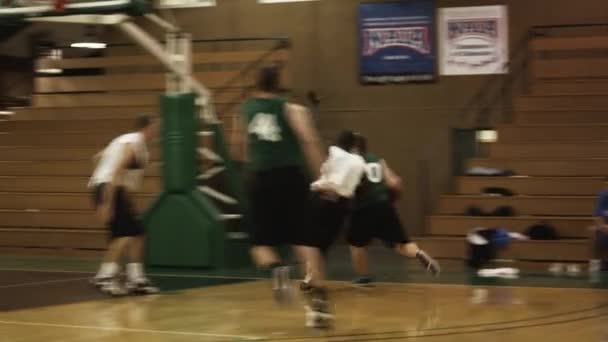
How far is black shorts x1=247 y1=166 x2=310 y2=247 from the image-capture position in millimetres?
8227

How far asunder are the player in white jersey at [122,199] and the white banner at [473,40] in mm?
8305

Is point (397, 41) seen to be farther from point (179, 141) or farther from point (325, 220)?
point (325, 220)

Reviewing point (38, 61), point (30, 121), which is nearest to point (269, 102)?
point (30, 121)

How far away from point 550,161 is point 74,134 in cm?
819

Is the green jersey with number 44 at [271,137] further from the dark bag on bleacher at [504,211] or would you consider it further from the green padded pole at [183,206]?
the dark bag on bleacher at [504,211]

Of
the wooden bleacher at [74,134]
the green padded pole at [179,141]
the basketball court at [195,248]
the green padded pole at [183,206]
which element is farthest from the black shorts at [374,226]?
the wooden bleacher at [74,134]

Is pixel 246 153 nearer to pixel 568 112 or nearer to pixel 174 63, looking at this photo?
pixel 174 63

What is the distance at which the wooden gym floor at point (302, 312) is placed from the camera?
26.9 feet

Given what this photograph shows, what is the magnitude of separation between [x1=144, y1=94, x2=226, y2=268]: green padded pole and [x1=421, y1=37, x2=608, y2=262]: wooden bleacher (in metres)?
2.99

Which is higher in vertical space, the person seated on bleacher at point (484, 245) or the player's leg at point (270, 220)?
the player's leg at point (270, 220)

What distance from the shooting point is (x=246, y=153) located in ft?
27.9

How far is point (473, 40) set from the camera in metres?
18.2

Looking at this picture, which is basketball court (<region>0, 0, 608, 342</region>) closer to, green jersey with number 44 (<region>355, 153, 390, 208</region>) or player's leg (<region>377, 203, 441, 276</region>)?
player's leg (<region>377, 203, 441, 276</region>)

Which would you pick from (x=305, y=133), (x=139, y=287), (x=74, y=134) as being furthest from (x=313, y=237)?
(x=74, y=134)
